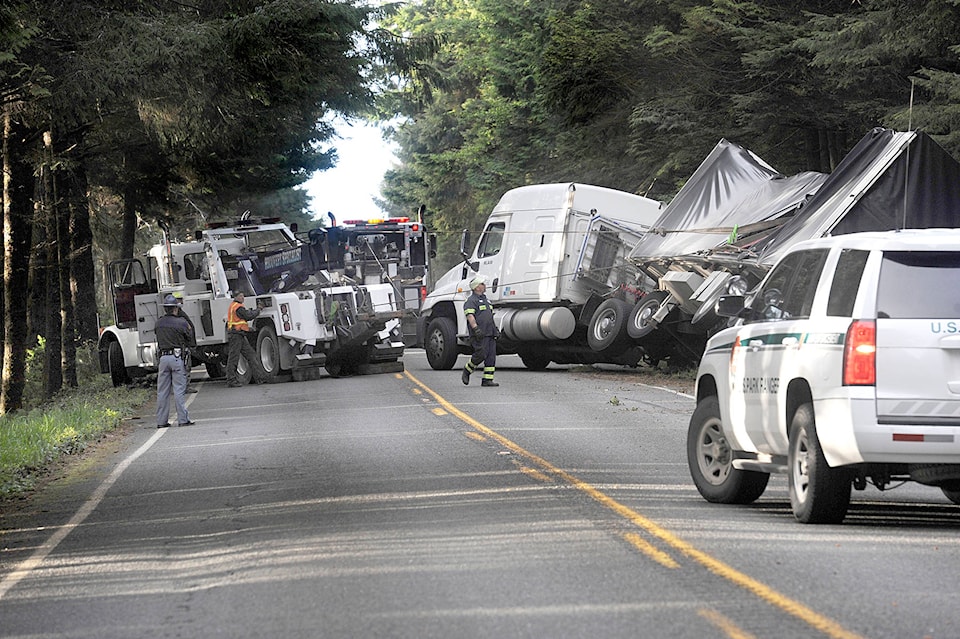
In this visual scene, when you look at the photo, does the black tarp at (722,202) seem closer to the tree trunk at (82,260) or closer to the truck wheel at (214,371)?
the truck wheel at (214,371)

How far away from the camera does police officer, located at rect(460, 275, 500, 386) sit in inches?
920

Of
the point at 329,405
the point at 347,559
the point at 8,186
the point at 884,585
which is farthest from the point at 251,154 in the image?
the point at 884,585

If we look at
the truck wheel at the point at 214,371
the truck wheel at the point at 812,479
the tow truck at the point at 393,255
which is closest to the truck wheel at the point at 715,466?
the truck wheel at the point at 812,479

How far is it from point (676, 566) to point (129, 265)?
926 inches

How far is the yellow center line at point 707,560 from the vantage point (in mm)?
6484

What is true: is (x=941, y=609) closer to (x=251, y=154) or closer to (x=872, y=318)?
(x=872, y=318)

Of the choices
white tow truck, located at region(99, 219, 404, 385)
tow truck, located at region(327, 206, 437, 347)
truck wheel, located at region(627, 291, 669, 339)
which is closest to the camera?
truck wheel, located at region(627, 291, 669, 339)

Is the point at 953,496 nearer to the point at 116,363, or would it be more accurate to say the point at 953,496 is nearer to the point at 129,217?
the point at 116,363

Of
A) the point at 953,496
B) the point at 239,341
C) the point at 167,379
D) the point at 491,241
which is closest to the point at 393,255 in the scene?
the point at 491,241

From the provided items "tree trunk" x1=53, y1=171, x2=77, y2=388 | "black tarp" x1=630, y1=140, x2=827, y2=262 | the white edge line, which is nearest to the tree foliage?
"black tarp" x1=630, y1=140, x2=827, y2=262

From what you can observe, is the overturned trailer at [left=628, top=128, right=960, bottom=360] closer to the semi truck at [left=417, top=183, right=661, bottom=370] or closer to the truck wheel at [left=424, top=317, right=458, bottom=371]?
the semi truck at [left=417, top=183, right=661, bottom=370]

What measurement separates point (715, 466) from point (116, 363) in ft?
71.6

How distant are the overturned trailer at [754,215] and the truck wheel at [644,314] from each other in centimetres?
2

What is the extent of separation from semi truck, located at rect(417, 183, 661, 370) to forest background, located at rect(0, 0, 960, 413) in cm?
292
